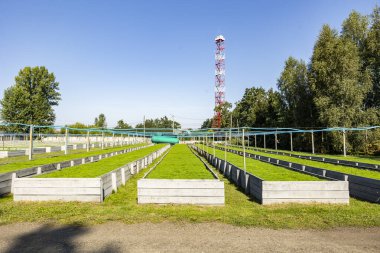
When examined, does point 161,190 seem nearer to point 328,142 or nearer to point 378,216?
point 378,216

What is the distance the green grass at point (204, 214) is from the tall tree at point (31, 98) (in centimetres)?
6148

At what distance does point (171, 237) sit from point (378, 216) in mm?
5721

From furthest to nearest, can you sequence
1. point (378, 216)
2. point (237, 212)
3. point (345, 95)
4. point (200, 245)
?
point (345, 95)
point (237, 212)
point (378, 216)
point (200, 245)

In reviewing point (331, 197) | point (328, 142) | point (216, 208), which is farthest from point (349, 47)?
point (216, 208)

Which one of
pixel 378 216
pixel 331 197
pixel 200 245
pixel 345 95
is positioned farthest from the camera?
pixel 345 95

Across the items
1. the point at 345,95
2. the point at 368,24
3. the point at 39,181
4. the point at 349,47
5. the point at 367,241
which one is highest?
the point at 368,24

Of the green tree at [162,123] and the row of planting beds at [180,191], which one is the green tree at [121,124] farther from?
the row of planting beds at [180,191]

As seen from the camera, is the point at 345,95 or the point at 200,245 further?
the point at 345,95

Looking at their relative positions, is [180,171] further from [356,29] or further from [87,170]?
[356,29]

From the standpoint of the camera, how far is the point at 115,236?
6191 millimetres

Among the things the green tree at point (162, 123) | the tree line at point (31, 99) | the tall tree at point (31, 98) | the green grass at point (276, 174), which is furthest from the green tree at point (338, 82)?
the green tree at point (162, 123)

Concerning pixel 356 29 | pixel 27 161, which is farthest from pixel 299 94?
pixel 27 161

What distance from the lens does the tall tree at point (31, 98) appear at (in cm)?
6153

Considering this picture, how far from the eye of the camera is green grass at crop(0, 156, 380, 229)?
7150mm
